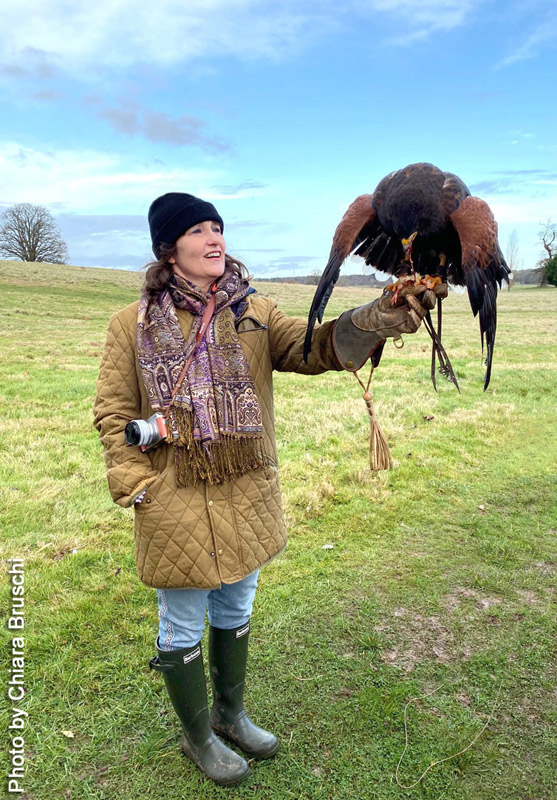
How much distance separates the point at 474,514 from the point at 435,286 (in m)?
3.69

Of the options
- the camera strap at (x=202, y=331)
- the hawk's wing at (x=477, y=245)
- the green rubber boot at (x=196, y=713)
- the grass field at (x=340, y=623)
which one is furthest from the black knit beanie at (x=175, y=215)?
the grass field at (x=340, y=623)

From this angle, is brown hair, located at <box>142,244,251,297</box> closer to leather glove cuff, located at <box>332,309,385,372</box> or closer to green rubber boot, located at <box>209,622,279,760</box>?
leather glove cuff, located at <box>332,309,385,372</box>

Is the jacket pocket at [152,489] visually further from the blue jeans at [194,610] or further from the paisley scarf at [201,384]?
the blue jeans at [194,610]

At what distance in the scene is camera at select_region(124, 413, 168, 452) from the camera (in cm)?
232

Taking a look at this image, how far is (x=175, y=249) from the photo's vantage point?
252 centimetres

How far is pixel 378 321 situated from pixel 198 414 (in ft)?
3.05

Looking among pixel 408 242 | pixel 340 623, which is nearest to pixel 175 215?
pixel 408 242

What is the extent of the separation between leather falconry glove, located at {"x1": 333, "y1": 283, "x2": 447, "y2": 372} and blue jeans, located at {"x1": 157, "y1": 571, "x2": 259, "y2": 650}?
118 cm

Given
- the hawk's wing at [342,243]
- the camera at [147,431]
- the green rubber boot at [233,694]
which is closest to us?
the camera at [147,431]

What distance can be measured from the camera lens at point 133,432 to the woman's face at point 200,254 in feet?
2.37

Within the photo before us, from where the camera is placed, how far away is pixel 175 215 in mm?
2445

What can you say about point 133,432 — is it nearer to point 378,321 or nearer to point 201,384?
point 201,384

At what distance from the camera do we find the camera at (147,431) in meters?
2.32

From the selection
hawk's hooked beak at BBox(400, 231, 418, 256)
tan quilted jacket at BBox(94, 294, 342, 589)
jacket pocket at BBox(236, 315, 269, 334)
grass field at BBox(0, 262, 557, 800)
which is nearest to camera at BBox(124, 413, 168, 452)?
tan quilted jacket at BBox(94, 294, 342, 589)
